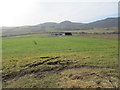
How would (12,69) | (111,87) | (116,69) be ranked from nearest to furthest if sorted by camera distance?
(111,87) → (116,69) → (12,69)

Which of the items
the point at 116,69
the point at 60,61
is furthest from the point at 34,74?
the point at 116,69

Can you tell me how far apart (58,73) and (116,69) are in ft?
17.0

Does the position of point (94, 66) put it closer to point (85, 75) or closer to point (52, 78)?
point (85, 75)

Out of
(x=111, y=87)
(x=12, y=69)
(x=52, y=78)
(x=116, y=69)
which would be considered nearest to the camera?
(x=111, y=87)

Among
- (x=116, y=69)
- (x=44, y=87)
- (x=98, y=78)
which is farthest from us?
(x=116, y=69)

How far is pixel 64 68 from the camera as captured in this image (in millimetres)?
11305

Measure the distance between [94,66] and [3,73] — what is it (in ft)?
28.9

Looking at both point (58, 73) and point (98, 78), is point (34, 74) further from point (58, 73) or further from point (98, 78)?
point (98, 78)

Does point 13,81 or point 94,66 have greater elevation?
point 94,66

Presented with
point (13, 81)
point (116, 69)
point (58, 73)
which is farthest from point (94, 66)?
point (13, 81)

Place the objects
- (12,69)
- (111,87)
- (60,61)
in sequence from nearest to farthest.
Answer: (111,87)
(12,69)
(60,61)

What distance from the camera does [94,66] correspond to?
36.0 feet

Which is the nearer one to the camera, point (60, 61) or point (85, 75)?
point (85, 75)

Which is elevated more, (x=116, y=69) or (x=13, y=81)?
(x=116, y=69)
